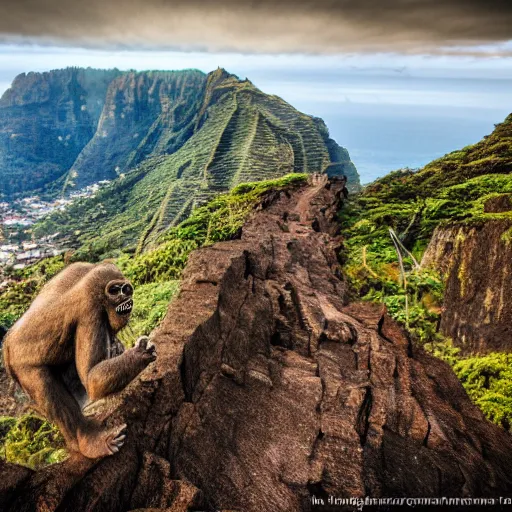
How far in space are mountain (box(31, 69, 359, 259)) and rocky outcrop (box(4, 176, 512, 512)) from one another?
1627cm

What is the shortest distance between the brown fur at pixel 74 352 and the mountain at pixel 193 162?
59.7 ft

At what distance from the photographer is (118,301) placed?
2.50 metres

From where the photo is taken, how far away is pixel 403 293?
8.79 m

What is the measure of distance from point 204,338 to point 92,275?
1721 millimetres

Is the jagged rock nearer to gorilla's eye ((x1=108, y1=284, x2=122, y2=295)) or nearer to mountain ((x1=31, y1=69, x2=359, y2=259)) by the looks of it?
gorilla's eye ((x1=108, y1=284, x2=122, y2=295))

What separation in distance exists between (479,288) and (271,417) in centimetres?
549

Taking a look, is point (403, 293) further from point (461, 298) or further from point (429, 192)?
point (429, 192)

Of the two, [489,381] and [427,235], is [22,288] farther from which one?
[489,381]

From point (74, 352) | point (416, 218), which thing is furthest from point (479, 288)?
point (74, 352)

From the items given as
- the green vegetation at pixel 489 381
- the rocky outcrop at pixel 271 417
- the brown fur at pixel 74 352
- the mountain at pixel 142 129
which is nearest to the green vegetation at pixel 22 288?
the rocky outcrop at pixel 271 417

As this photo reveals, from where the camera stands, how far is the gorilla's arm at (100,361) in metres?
2.37

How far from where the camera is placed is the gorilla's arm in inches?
93.2

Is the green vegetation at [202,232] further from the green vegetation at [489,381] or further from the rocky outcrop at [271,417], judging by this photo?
the green vegetation at [489,381]

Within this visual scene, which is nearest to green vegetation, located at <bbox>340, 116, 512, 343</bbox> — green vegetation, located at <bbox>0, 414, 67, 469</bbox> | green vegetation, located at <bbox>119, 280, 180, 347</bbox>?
green vegetation, located at <bbox>119, 280, 180, 347</bbox>
